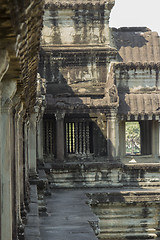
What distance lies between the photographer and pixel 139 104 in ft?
76.3

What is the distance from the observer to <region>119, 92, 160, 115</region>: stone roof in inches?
907

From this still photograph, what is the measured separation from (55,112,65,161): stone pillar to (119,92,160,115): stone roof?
9.34 ft

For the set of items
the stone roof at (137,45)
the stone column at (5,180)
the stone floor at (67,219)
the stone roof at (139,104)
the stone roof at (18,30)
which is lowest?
the stone floor at (67,219)

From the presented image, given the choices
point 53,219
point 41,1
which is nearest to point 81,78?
point 53,219

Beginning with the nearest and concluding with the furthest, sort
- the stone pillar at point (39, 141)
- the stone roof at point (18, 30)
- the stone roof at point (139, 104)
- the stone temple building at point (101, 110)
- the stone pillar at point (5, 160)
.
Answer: the stone roof at point (18, 30)
the stone pillar at point (5, 160)
the stone temple building at point (101, 110)
the stone pillar at point (39, 141)
the stone roof at point (139, 104)

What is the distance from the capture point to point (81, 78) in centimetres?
2398

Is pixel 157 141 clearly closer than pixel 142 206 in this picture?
No

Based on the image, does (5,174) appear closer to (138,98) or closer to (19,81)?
(19,81)

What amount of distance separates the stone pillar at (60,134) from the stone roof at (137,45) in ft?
14.7

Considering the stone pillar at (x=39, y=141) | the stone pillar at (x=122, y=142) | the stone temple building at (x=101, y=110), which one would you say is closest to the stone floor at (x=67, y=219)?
the stone temple building at (x=101, y=110)

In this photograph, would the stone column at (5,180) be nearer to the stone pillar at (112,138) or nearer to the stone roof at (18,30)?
the stone roof at (18,30)

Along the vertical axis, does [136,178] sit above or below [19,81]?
below

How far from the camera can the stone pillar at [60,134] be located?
2236cm

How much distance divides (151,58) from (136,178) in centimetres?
620
